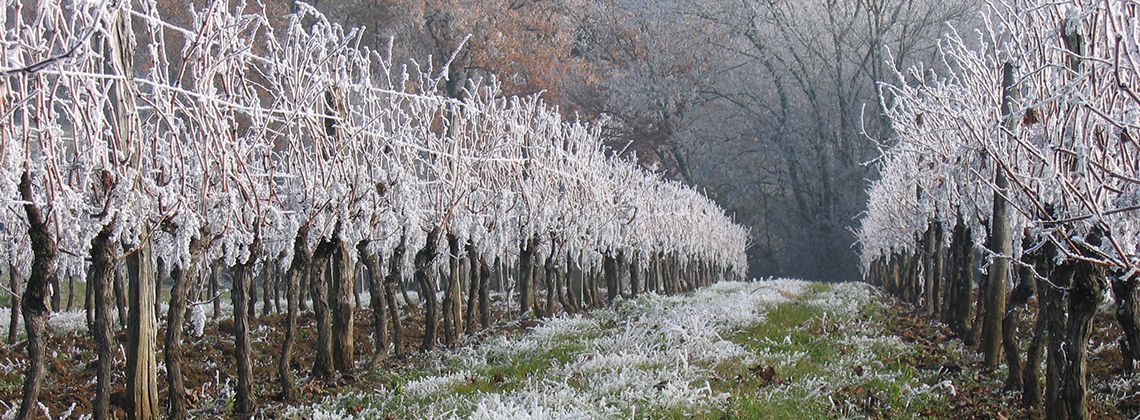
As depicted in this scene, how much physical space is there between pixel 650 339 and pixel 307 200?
182 inches

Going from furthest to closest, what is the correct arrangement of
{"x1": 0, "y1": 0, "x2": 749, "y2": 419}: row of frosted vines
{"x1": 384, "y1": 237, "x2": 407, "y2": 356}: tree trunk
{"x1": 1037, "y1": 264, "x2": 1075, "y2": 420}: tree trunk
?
{"x1": 384, "y1": 237, "x2": 407, "y2": 356}: tree trunk, {"x1": 1037, "y1": 264, "x2": 1075, "y2": 420}: tree trunk, {"x1": 0, "y1": 0, "x2": 749, "y2": 419}: row of frosted vines

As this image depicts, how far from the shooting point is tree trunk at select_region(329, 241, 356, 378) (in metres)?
11.3

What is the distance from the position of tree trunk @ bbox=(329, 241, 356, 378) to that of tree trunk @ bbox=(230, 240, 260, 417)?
4.52ft

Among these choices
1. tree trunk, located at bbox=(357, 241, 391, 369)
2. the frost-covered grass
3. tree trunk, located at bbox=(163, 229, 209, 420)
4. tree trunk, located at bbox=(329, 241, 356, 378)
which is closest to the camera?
the frost-covered grass

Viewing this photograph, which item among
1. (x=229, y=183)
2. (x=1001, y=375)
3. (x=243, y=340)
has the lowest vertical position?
(x=1001, y=375)

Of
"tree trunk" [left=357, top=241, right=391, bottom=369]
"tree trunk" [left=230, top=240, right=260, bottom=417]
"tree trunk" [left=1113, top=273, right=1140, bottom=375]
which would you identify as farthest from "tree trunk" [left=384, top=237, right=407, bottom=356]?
"tree trunk" [left=1113, top=273, right=1140, bottom=375]

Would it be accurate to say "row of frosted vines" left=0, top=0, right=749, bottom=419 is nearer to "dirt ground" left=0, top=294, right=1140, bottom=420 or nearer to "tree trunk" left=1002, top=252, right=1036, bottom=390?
→ "dirt ground" left=0, top=294, right=1140, bottom=420

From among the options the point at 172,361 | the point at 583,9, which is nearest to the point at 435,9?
the point at 583,9

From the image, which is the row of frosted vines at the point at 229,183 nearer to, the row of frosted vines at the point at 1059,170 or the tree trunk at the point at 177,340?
the tree trunk at the point at 177,340

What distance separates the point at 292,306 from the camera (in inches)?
393

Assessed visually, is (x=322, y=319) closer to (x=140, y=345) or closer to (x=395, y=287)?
(x=395, y=287)

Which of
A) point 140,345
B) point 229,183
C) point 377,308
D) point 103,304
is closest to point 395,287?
point 377,308

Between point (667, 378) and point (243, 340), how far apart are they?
444 centimetres

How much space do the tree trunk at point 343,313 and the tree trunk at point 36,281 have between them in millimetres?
4771
